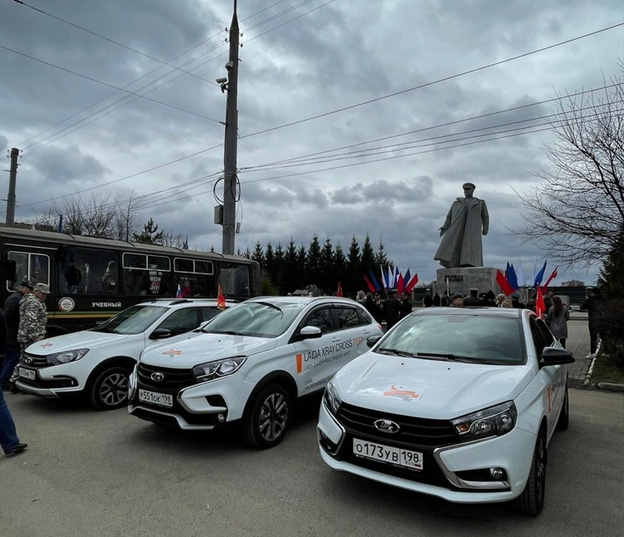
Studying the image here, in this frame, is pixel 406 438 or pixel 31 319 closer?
pixel 406 438

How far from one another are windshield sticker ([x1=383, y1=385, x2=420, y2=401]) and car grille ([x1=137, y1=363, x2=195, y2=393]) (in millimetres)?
2038

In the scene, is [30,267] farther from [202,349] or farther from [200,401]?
[200,401]

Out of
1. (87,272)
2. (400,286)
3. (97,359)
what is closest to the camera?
(97,359)

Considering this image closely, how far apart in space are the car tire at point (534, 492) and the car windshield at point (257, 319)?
2.86m

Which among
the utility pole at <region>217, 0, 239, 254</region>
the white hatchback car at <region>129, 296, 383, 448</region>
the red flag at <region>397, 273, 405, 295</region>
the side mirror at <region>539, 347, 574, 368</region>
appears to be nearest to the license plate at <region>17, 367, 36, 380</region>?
the white hatchback car at <region>129, 296, 383, 448</region>

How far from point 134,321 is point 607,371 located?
922cm

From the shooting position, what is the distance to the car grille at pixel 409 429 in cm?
296

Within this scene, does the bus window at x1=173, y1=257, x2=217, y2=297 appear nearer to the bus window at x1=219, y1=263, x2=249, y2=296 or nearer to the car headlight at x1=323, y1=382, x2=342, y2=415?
the bus window at x1=219, y1=263, x2=249, y2=296

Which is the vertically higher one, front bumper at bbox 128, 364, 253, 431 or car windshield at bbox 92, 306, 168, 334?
car windshield at bbox 92, 306, 168, 334

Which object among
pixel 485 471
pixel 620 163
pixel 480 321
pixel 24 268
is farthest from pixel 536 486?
pixel 620 163

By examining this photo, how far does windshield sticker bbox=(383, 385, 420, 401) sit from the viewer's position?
3176 millimetres

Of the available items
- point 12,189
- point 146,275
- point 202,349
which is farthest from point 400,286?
point 12,189

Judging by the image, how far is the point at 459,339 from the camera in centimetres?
424

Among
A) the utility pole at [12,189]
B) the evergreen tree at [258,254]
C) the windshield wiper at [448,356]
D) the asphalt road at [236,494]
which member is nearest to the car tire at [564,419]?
the asphalt road at [236,494]
